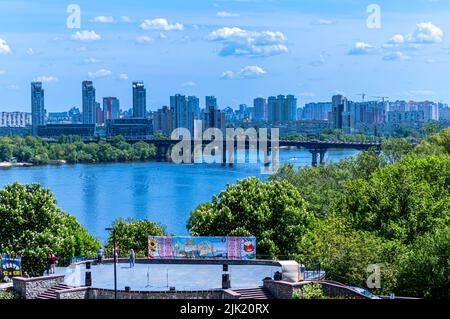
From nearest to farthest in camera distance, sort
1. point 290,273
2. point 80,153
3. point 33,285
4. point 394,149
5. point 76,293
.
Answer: point 76,293 → point 290,273 → point 33,285 → point 394,149 → point 80,153

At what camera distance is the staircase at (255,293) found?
11.9 meters

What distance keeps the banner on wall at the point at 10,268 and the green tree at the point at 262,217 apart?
5.32 meters

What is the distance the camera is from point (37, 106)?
5340 inches

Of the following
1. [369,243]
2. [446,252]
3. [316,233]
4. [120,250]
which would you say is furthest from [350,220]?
[120,250]

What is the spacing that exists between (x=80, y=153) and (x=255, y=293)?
72.3 meters

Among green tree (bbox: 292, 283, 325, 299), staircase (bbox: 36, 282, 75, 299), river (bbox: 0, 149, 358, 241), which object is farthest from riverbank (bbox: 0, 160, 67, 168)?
green tree (bbox: 292, 283, 325, 299)

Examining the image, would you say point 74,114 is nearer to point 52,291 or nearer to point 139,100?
point 139,100

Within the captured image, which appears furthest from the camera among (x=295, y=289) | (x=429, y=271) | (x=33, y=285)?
(x=429, y=271)

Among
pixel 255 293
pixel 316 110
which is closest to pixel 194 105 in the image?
pixel 316 110

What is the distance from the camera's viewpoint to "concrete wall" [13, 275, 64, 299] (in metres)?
12.4

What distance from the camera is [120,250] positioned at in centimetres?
2069
